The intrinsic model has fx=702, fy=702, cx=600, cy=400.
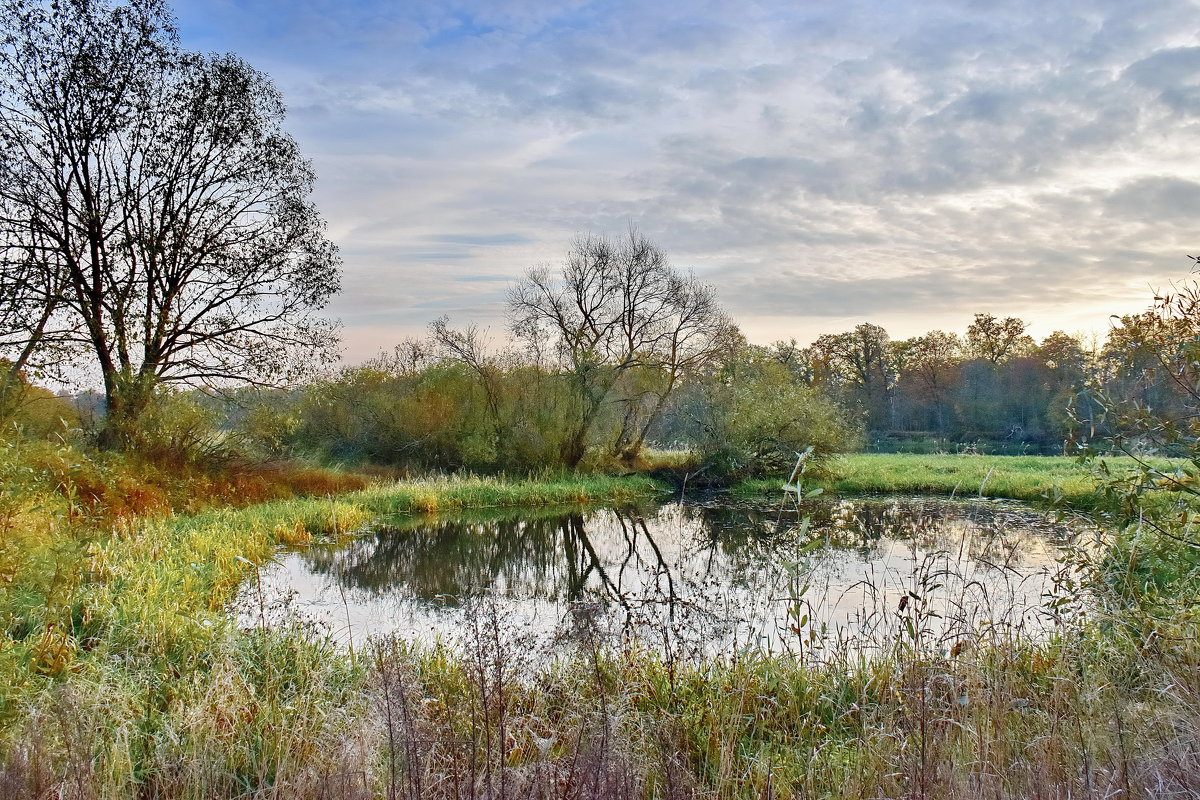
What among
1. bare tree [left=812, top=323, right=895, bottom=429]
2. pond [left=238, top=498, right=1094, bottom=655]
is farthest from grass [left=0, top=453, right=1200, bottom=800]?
bare tree [left=812, top=323, right=895, bottom=429]

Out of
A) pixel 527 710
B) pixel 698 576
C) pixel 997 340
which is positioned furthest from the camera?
pixel 997 340

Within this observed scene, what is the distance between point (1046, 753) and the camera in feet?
8.16

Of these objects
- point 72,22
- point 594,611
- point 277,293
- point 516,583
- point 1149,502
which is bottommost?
point 516,583

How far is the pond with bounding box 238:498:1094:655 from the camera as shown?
429 centimetres

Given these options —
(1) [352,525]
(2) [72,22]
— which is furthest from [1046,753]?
(2) [72,22]

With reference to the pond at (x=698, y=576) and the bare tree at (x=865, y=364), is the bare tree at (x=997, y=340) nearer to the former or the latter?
the bare tree at (x=865, y=364)

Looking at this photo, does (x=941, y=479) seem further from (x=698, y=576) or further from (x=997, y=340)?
(x=997, y=340)

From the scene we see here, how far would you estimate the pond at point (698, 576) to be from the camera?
429cm

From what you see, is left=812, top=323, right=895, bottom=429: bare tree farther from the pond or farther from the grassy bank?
the pond

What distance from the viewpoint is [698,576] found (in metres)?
7.89

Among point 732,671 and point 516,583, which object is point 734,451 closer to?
point 516,583

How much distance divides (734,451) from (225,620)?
17.2 m

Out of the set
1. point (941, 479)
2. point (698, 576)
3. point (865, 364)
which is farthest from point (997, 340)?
point (698, 576)

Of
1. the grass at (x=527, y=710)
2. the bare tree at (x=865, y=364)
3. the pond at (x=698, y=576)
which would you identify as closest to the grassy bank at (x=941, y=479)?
the pond at (x=698, y=576)
